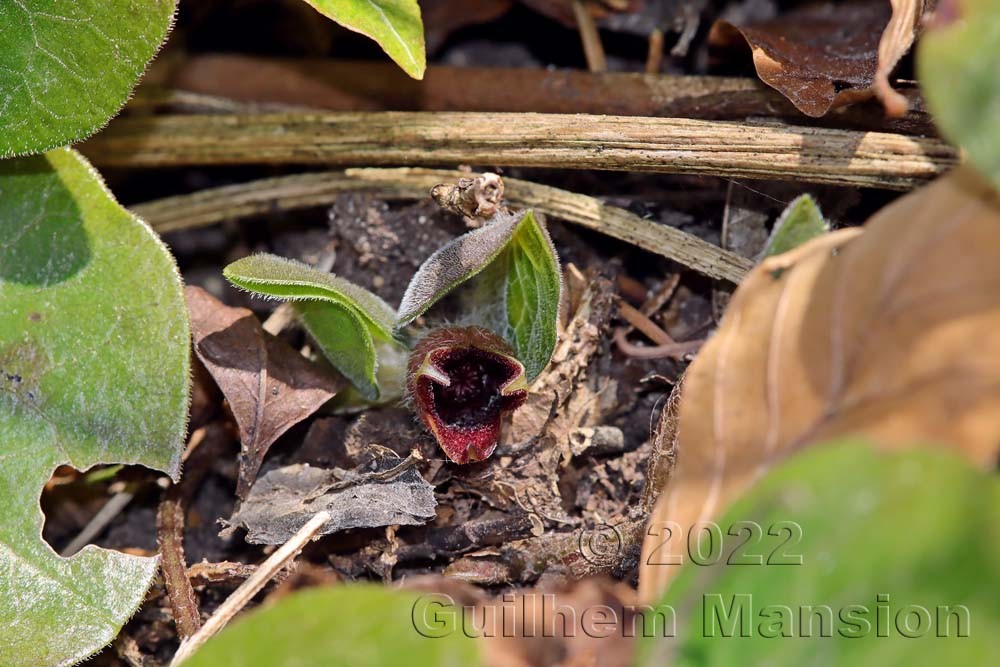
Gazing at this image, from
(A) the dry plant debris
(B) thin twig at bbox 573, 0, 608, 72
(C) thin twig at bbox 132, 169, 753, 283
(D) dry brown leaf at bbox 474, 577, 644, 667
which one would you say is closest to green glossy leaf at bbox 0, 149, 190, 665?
(A) the dry plant debris

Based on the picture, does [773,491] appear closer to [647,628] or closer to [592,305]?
[647,628]

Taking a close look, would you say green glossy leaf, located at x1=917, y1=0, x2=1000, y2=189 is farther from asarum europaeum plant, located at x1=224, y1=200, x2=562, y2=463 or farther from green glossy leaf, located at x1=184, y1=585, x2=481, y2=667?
green glossy leaf, located at x1=184, y1=585, x2=481, y2=667

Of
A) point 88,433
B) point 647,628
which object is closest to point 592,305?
point 647,628

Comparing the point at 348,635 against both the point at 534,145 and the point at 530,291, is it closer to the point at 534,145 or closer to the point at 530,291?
the point at 530,291

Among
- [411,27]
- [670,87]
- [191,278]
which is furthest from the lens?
[191,278]

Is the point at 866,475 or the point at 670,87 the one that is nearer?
the point at 866,475

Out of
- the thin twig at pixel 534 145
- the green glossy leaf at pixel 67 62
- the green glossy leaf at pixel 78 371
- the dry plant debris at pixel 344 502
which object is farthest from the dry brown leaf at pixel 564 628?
the green glossy leaf at pixel 67 62
